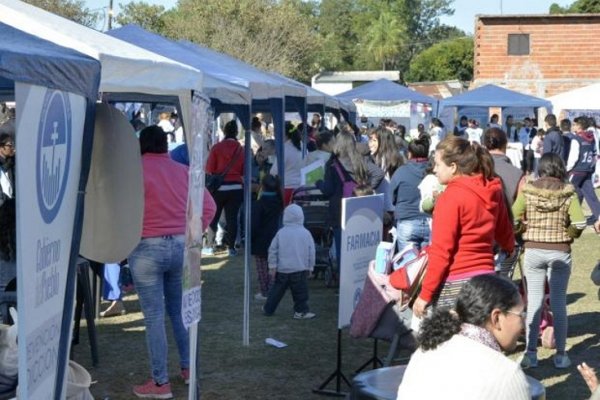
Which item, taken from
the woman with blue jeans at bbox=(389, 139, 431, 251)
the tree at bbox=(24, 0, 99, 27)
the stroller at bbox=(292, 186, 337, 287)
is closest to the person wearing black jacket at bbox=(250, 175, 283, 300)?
the stroller at bbox=(292, 186, 337, 287)

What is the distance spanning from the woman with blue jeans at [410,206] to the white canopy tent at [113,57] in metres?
3.45

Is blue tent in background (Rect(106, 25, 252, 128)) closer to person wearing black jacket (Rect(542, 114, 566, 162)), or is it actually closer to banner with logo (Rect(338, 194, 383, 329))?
banner with logo (Rect(338, 194, 383, 329))

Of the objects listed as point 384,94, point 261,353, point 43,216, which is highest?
point 384,94

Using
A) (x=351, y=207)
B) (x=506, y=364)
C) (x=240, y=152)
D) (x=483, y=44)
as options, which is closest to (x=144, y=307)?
(x=351, y=207)

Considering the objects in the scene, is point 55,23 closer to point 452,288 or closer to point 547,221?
point 452,288

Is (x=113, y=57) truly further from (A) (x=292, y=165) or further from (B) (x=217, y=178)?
(A) (x=292, y=165)

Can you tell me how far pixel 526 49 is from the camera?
47.8 m

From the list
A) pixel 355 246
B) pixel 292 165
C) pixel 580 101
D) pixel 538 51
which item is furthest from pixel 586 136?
pixel 538 51

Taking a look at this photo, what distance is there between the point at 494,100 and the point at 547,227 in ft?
63.2

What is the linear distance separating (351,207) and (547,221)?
1.70m

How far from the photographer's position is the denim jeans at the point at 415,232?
9.64 meters

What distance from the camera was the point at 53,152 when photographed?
4199mm

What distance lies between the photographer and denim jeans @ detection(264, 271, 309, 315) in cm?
1009

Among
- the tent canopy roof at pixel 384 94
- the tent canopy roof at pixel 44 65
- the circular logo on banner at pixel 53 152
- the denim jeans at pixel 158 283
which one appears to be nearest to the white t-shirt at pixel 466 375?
the circular logo on banner at pixel 53 152
